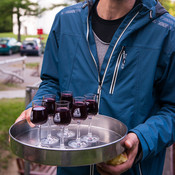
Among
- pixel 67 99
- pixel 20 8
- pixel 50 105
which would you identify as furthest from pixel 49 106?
pixel 20 8

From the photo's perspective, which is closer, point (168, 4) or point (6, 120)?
point (168, 4)

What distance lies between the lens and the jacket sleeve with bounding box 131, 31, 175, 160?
5.49ft

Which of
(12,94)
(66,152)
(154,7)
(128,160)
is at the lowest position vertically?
(12,94)

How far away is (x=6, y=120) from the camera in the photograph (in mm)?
6727

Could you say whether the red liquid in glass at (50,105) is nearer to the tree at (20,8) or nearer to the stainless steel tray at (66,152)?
the stainless steel tray at (66,152)

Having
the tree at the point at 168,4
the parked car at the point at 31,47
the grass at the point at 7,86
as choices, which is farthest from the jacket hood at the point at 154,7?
the parked car at the point at 31,47

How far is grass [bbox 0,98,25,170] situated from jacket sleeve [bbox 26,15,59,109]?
3.44 meters

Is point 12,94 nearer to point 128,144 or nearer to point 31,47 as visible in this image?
point 128,144

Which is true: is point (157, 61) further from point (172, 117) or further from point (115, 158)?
point (115, 158)

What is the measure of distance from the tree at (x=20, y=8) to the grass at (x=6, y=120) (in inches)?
1100

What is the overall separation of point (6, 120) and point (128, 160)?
18.4 feet

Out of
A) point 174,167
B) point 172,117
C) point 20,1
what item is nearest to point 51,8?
point 20,1

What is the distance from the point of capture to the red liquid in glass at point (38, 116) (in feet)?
6.10

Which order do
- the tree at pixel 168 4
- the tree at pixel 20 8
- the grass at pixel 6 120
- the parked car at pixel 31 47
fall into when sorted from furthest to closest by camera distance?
the tree at pixel 20 8, the parked car at pixel 31 47, the grass at pixel 6 120, the tree at pixel 168 4
